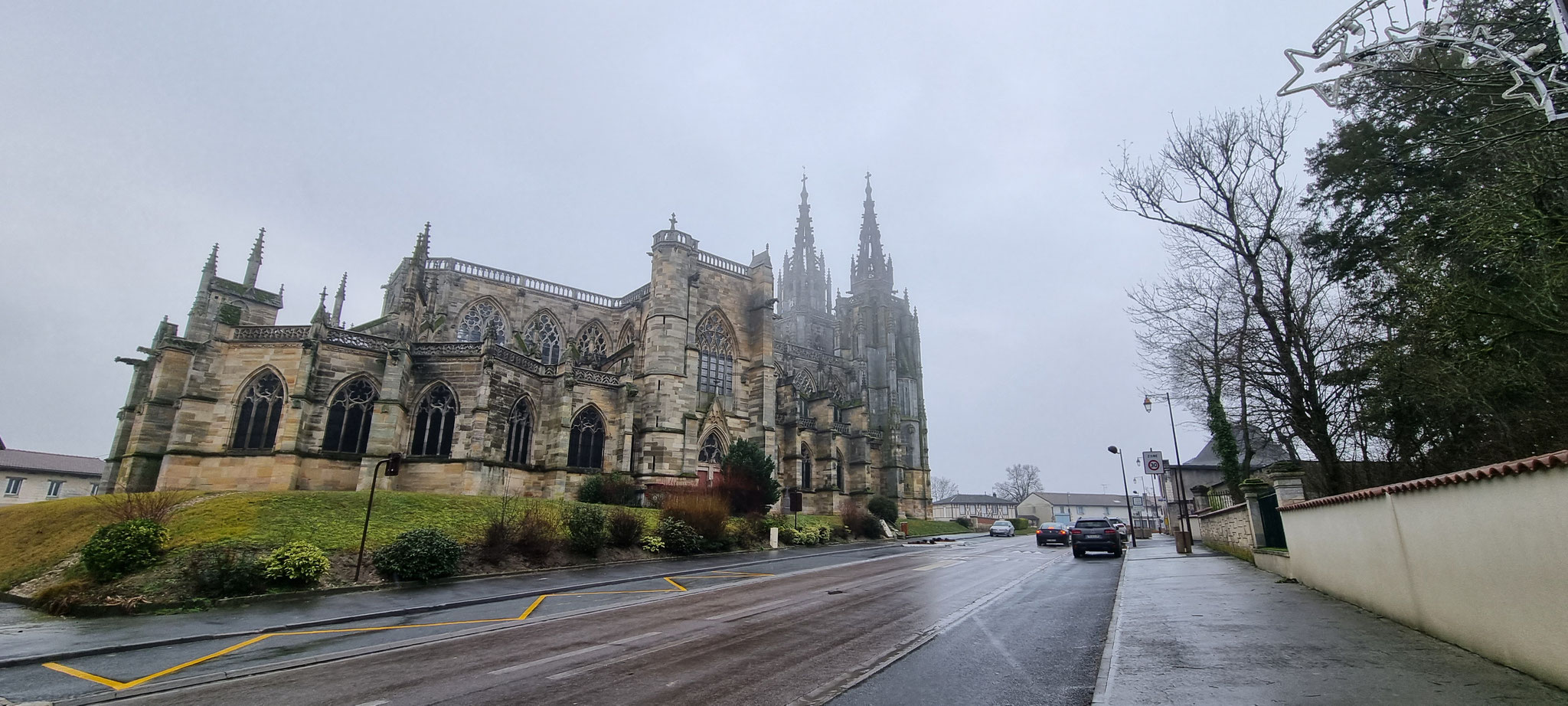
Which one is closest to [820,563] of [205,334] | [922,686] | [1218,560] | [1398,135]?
[1218,560]

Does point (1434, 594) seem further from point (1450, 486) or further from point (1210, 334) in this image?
point (1210, 334)

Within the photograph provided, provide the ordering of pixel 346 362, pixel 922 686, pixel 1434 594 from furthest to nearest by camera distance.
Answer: pixel 346 362 → pixel 1434 594 → pixel 922 686

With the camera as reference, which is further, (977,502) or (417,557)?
(977,502)

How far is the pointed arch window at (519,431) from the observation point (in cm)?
2639

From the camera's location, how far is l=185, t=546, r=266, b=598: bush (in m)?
12.8

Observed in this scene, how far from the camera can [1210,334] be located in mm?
21953

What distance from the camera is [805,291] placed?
273 ft

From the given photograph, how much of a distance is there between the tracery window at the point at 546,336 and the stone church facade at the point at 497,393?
10 cm

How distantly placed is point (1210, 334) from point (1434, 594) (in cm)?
1749

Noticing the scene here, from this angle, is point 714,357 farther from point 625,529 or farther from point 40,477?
point 40,477

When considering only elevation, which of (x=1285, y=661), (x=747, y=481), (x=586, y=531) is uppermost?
(x=747, y=481)

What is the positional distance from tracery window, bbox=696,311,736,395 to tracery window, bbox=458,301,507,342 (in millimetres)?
10368

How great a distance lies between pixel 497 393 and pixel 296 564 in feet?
39.4

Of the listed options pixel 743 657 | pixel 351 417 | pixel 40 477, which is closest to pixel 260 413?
pixel 351 417
